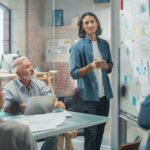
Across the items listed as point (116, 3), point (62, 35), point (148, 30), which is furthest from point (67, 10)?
point (148, 30)

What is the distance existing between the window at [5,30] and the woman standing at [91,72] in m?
3.38

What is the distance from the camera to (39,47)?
19.8 feet

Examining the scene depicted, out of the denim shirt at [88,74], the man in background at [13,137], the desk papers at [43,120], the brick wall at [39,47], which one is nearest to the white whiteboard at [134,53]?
the denim shirt at [88,74]

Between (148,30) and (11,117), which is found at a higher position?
(148,30)

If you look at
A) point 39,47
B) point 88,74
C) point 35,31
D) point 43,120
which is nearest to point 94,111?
point 88,74

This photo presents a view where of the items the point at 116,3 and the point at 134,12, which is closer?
the point at 134,12

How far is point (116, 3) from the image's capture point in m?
3.36

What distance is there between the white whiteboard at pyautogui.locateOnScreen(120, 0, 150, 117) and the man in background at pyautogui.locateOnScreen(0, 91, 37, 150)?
47.4 inches

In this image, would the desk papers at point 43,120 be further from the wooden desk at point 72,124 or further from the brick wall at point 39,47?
the brick wall at point 39,47

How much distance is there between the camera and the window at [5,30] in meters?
6.40

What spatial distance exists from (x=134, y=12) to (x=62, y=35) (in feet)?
9.43

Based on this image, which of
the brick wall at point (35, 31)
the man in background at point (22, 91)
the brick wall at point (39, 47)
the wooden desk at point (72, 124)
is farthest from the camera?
the brick wall at point (35, 31)

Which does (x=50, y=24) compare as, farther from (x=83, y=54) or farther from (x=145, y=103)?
(x=145, y=103)

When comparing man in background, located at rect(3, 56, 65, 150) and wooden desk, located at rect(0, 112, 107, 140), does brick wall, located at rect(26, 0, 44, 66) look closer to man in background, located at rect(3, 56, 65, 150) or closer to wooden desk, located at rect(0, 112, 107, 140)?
man in background, located at rect(3, 56, 65, 150)
